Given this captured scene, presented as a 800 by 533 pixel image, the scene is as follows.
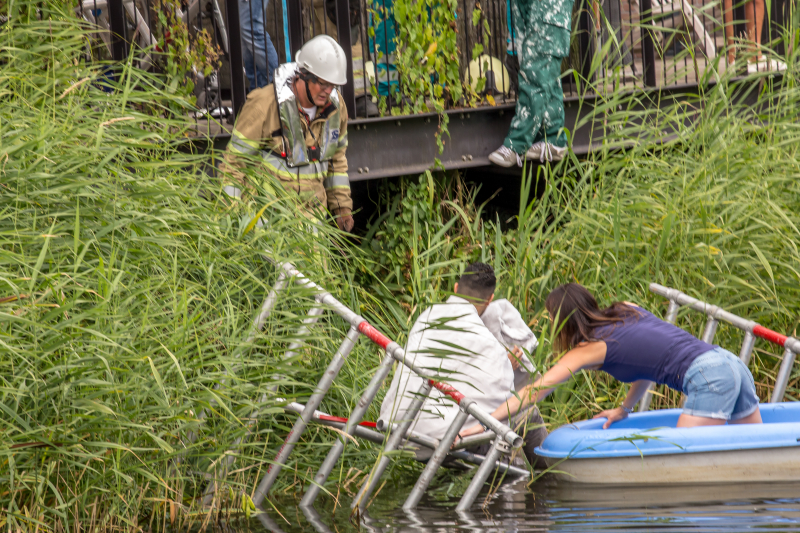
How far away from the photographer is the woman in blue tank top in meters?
4.75

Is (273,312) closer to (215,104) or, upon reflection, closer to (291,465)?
(291,465)

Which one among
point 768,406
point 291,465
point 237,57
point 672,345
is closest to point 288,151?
point 237,57

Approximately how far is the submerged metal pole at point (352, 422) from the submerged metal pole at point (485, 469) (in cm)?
62

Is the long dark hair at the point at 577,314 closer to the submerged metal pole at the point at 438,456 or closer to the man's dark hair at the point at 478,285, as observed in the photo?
the man's dark hair at the point at 478,285

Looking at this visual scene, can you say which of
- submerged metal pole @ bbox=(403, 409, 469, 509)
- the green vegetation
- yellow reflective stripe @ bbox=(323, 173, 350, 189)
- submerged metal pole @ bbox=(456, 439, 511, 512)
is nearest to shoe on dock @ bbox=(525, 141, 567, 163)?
the green vegetation

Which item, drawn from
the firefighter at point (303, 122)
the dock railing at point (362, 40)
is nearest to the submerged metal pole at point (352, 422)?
the firefighter at point (303, 122)

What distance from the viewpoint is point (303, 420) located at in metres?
4.49

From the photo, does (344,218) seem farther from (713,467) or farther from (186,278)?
(713,467)

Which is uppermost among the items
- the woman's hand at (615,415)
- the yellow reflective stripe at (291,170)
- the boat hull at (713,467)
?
the yellow reflective stripe at (291,170)

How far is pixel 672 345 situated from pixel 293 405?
192 cm

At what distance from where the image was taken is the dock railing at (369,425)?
4160mm

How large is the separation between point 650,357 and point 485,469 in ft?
4.03

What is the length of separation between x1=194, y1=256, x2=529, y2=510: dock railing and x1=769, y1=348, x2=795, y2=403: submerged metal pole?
165cm

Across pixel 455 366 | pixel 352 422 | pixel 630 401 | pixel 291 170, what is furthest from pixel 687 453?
pixel 291 170
